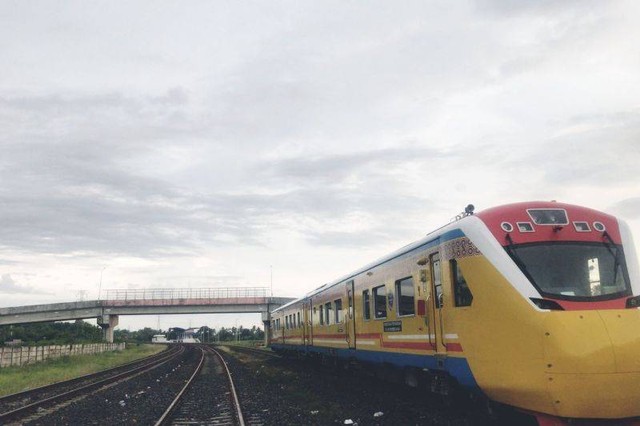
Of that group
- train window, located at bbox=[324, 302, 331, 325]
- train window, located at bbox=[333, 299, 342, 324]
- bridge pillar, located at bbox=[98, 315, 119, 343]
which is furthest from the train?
bridge pillar, located at bbox=[98, 315, 119, 343]

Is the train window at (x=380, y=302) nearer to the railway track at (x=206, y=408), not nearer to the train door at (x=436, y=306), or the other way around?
the train door at (x=436, y=306)

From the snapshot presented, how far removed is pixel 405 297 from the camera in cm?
1208

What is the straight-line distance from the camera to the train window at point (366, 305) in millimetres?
15166

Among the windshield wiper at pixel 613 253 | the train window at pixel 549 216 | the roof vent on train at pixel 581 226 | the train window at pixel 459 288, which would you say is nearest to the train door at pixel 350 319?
the train window at pixel 459 288

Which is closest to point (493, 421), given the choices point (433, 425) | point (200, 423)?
point (433, 425)

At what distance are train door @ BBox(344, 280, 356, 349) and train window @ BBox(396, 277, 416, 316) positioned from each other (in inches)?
168

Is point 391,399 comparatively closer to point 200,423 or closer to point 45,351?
point 200,423

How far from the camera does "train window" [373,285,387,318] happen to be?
1359cm

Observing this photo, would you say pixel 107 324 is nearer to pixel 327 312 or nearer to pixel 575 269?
pixel 327 312

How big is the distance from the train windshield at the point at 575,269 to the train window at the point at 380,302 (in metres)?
5.68

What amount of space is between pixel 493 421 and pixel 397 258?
14.0ft

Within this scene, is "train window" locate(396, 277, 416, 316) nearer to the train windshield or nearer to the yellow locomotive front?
the yellow locomotive front

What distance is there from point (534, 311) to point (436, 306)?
2715 mm

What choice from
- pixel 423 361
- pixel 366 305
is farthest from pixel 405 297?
pixel 366 305
